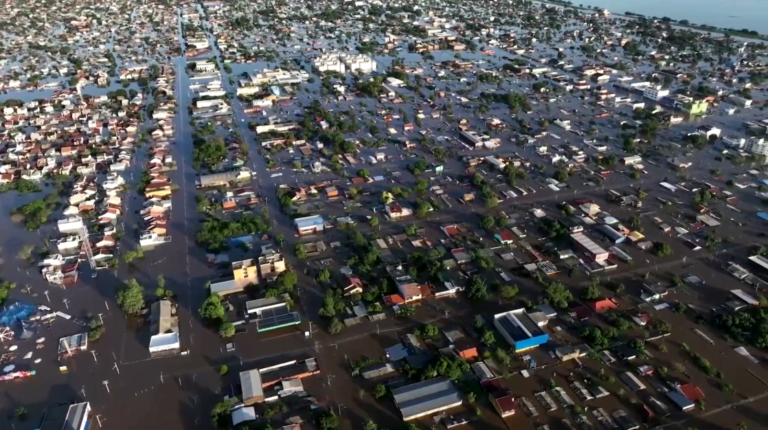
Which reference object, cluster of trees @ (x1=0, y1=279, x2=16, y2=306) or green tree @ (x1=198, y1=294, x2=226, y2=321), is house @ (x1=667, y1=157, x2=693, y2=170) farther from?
cluster of trees @ (x1=0, y1=279, x2=16, y2=306)

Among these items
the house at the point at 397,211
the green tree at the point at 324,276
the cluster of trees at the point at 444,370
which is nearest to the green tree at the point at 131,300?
the green tree at the point at 324,276

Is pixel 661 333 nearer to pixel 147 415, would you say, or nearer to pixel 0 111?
pixel 147 415

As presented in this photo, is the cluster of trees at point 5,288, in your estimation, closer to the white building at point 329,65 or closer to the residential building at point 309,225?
the residential building at point 309,225

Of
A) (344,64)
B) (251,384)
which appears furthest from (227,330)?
(344,64)

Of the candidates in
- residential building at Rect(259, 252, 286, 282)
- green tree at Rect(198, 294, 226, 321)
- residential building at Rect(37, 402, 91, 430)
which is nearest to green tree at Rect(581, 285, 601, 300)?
residential building at Rect(259, 252, 286, 282)

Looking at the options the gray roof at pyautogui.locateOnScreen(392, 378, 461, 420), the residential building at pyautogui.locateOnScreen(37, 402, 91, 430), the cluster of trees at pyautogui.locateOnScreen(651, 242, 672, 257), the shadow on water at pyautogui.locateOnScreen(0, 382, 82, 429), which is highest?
the cluster of trees at pyautogui.locateOnScreen(651, 242, 672, 257)

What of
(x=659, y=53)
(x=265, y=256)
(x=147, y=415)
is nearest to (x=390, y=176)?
(x=265, y=256)
